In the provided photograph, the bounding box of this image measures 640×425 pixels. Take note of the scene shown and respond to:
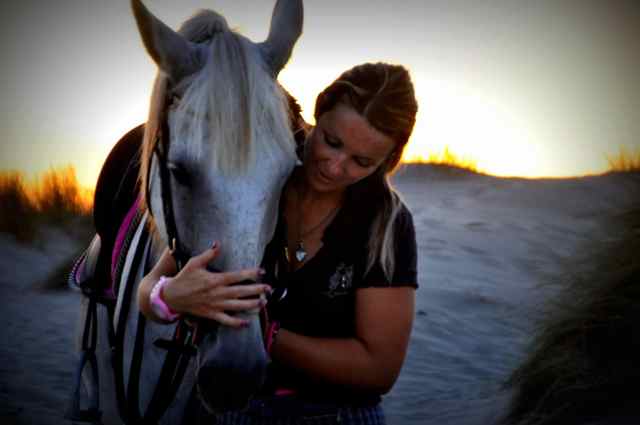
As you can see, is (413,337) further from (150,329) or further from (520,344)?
(150,329)

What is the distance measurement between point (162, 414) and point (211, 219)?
1.00m

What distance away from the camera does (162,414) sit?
2.00 m

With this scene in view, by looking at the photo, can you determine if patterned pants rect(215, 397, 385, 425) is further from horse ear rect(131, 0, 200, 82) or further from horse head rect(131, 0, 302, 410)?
horse ear rect(131, 0, 200, 82)

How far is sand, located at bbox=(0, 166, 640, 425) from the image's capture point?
4484 millimetres

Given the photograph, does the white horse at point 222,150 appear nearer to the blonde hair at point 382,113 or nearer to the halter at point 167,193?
the halter at point 167,193

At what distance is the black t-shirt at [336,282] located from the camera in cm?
189

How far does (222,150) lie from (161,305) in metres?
0.47

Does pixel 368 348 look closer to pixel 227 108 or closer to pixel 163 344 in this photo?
pixel 163 344

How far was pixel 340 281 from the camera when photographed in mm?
1912

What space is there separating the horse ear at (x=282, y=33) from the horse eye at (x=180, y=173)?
20.3 inches

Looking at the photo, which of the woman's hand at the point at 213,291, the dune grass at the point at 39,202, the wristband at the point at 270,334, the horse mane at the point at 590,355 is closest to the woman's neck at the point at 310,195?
the wristband at the point at 270,334

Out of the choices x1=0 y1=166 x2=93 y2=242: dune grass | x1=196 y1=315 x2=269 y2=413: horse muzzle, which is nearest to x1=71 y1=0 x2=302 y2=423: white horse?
x1=196 y1=315 x2=269 y2=413: horse muzzle

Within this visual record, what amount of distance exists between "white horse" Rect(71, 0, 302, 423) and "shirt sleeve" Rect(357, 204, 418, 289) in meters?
0.49

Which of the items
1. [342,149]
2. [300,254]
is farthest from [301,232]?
[342,149]
